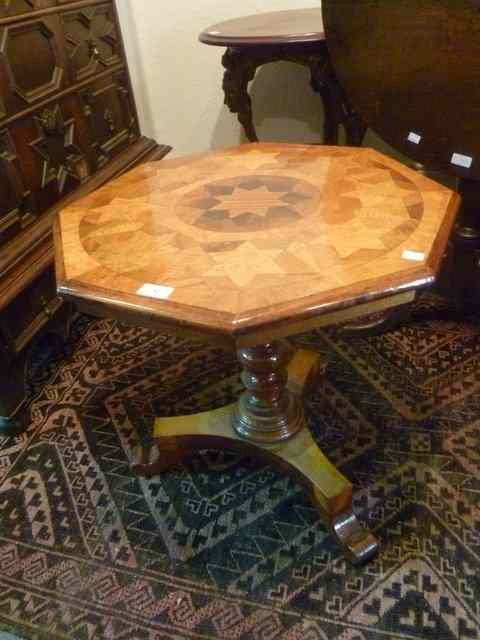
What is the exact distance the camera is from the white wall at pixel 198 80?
213 centimetres

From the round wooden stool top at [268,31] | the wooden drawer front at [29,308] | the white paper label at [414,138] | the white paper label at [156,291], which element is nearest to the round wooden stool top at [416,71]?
the white paper label at [414,138]

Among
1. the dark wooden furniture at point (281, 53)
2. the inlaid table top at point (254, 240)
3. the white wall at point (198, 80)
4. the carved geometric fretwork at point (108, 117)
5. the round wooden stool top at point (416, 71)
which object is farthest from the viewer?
the white wall at point (198, 80)

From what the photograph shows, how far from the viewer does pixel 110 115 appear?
1.93 m

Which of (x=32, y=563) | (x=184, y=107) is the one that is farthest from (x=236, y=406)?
(x=184, y=107)

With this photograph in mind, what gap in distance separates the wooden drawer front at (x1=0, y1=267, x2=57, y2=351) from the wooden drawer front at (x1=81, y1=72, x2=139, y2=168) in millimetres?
581

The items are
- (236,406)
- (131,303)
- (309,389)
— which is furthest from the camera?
(309,389)

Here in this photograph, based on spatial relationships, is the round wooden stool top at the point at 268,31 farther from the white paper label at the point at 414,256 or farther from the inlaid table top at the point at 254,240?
the white paper label at the point at 414,256

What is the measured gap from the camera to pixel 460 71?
1.24m

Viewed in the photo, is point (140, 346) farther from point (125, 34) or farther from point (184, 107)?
point (125, 34)

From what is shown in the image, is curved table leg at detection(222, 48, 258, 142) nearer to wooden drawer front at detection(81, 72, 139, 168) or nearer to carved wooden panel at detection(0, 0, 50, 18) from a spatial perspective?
wooden drawer front at detection(81, 72, 139, 168)

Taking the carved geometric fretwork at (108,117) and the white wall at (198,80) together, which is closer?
the carved geometric fretwork at (108,117)

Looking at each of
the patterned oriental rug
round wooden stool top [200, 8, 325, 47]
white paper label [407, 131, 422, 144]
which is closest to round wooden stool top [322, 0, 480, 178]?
white paper label [407, 131, 422, 144]

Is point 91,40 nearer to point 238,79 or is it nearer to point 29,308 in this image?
point 238,79

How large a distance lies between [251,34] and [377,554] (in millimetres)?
1501
